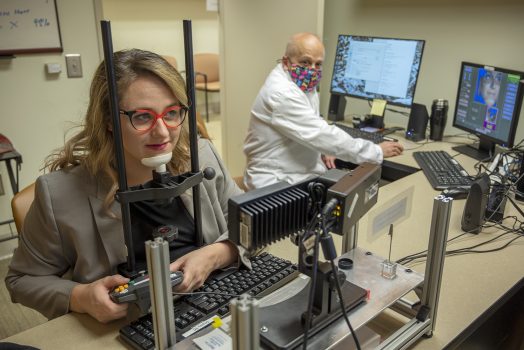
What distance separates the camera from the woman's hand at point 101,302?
3.01ft

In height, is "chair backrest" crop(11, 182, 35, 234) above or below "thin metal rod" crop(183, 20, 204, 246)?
below

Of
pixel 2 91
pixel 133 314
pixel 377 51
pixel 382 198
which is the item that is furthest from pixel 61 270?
pixel 377 51

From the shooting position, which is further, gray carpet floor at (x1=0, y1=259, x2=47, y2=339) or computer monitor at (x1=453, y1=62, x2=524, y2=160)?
gray carpet floor at (x1=0, y1=259, x2=47, y2=339)

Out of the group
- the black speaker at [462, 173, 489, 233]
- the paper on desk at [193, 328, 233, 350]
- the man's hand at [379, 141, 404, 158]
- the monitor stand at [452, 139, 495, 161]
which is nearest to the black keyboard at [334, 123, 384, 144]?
the man's hand at [379, 141, 404, 158]

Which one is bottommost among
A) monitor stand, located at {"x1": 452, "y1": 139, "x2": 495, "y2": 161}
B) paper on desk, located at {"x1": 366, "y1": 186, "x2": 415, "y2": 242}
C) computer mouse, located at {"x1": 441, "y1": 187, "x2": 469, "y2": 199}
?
computer mouse, located at {"x1": 441, "y1": 187, "x2": 469, "y2": 199}

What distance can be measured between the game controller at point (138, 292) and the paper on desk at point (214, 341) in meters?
0.13

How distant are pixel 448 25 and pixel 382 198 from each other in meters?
1.37

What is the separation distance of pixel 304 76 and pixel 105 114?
1283 millimetres

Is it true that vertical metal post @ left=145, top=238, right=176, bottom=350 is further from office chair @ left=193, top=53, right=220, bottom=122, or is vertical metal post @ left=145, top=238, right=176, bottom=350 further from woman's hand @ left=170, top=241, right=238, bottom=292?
office chair @ left=193, top=53, right=220, bottom=122

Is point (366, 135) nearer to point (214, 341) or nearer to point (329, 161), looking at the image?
point (329, 161)

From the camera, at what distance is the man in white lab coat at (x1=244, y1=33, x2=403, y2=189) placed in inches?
84.0

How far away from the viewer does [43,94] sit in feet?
8.94

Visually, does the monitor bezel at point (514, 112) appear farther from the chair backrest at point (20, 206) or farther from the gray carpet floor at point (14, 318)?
the gray carpet floor at point (14, 318)

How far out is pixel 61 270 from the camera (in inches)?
45.3
